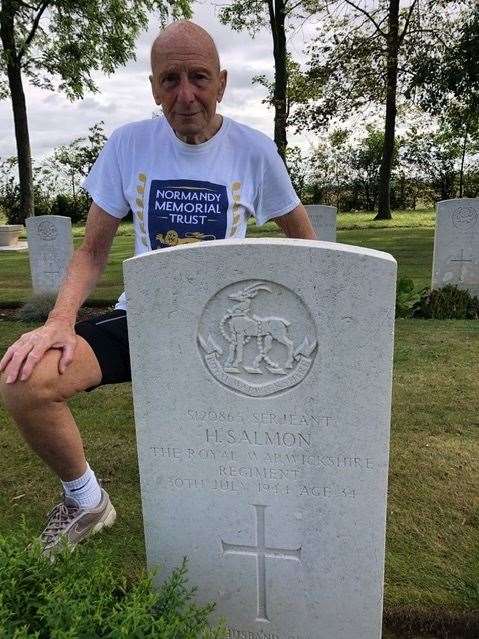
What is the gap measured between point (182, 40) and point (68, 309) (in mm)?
998

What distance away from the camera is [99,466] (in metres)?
3.39

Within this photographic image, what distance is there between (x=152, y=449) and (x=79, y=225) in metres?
23.4

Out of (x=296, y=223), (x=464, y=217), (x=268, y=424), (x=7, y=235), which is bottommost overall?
(x=7, y=235)

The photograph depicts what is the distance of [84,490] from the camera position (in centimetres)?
251

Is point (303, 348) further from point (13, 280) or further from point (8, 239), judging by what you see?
point (8, 239)

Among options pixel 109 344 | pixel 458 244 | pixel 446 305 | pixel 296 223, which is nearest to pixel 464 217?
pixel 458 244

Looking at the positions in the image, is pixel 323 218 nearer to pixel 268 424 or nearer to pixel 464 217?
pixel 464 217

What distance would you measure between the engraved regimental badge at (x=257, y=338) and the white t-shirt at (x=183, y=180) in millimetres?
589

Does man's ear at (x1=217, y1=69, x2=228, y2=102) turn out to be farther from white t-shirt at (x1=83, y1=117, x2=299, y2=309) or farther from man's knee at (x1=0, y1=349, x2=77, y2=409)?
man's knee at (x1=0, y1=349, x2=77, y2=409)

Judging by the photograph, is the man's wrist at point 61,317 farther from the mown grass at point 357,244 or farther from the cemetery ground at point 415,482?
the mown grass at point 357,244

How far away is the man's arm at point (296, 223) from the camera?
7.73 ft

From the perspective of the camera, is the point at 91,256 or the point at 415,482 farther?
the point at 415,482

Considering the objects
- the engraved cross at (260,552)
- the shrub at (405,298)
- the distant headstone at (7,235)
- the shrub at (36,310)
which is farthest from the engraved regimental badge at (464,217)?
the distant headstone at (7,235)

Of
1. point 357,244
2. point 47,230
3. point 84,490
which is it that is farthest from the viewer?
point 357,244
